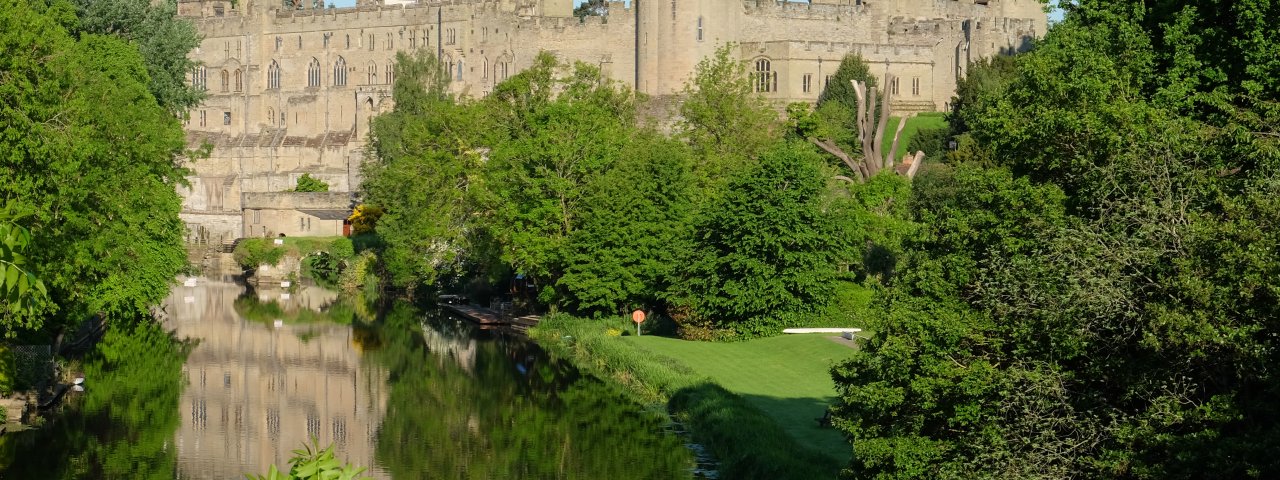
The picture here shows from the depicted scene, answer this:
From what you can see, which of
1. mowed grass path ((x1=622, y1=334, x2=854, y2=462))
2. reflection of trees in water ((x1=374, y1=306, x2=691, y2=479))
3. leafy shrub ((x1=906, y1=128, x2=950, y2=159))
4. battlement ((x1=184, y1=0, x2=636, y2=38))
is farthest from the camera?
battlement ((x1=184, y1=0, x2=636, y2=38))

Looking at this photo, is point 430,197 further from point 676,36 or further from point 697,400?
point 697,400

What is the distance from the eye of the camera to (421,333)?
50.8 m

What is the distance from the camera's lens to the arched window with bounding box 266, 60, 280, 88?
11306 centimetres

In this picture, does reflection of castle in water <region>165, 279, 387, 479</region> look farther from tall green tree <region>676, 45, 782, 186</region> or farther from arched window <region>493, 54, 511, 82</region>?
arched window <region>493, 54, 511, 82</region>

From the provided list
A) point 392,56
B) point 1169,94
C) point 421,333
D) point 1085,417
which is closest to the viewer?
point 1085,417

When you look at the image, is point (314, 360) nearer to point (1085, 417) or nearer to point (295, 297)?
point (295, 297)

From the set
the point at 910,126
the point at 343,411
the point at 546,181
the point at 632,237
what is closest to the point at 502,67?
the point at 910,126

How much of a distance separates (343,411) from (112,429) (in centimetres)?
599

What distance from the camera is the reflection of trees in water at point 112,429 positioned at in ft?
89.9

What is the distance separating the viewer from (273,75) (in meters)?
113

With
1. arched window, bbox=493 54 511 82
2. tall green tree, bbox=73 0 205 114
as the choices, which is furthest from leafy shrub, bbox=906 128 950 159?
tall green tree, bbox=73 0 205 114

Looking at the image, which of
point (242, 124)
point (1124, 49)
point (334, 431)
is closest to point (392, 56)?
point (242, 124)

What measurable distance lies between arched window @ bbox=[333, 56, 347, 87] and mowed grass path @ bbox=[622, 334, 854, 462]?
70.7m

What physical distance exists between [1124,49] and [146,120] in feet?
82.3
